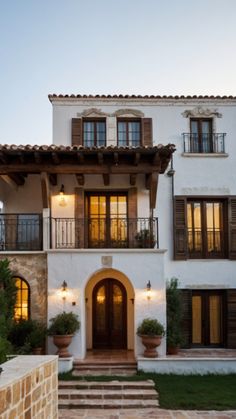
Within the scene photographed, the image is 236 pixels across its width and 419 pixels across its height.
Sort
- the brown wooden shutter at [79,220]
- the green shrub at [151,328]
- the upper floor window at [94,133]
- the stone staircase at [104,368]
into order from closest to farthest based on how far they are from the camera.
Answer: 1. the stone staircase at [104,368]
2. the green shrub at [151,328]
3. the brown wooden shutter at [79,220]
4. the upper floor window at [94,133]

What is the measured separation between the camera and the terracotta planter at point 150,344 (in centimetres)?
1170

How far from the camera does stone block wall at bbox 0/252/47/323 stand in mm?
12375

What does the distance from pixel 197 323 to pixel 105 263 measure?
431 centimetres

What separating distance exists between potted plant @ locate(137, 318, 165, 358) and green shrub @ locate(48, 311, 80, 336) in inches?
73.1

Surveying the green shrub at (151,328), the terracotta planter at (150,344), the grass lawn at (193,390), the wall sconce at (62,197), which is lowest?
the grass lawn at (193,390)

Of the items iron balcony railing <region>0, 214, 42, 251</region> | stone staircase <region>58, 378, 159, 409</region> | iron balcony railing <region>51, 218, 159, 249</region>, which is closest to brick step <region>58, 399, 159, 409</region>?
stone staircase <region>58, 378, 159, 409</region>

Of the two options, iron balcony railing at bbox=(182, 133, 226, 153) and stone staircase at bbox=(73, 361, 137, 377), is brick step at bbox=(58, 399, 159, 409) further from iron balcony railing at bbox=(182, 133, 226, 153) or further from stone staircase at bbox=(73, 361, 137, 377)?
iron balcony railing at bbox=(182, 133, 226, 153)

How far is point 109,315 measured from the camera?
14070 millimetres

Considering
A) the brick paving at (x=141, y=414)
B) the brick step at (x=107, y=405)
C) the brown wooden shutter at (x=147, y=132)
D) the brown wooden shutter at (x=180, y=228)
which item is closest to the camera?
the brick paving at (x=141, y=414)

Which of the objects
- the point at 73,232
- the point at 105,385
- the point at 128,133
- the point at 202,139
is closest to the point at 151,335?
the point at 105,385

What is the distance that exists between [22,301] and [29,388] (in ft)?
25.0

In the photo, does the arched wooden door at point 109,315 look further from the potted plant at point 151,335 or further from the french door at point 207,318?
the french door at point 207,318

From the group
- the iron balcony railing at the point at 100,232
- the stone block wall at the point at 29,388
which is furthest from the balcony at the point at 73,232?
the stone block wall at the point at 29,388

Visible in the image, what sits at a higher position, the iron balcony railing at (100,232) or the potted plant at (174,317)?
the iron balcony railing at (100,232)
